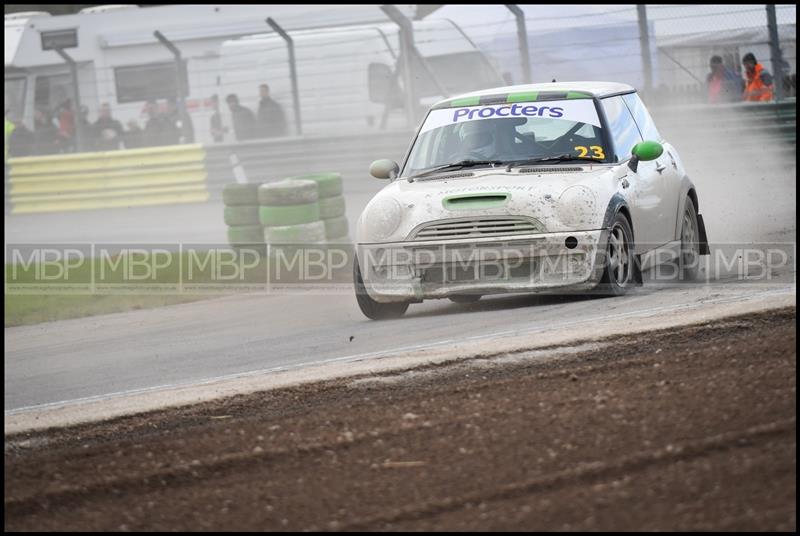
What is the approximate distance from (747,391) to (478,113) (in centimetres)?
452

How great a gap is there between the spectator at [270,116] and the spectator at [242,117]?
0.90 ft

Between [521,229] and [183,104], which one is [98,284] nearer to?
[521,229]

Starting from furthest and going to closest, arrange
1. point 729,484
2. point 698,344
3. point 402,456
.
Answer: point 698,344 < point 402,456 < point 729,484

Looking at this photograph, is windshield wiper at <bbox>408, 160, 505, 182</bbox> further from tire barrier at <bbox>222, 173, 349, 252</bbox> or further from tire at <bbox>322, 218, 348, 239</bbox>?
tire at <bbox>322, 218, 348, 239</bbox>

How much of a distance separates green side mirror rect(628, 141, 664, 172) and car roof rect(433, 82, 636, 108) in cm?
56

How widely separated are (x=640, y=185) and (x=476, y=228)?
4.57 ft

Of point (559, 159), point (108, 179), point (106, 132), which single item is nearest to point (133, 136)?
point (106, 132)

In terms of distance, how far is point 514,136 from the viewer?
889cm

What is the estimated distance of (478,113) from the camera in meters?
9.05

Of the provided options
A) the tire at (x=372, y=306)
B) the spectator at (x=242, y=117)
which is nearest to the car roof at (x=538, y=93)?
the tire at (x=372, y=306)

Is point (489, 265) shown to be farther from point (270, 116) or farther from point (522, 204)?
point (270, 116)

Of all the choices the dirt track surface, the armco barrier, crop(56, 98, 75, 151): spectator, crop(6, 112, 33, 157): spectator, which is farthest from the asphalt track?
crop(6, 112, 33, 157): spectator

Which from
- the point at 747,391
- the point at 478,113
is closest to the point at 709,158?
the point at 478,113

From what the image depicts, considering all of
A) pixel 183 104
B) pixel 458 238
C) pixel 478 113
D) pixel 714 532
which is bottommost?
pixel 714 532
